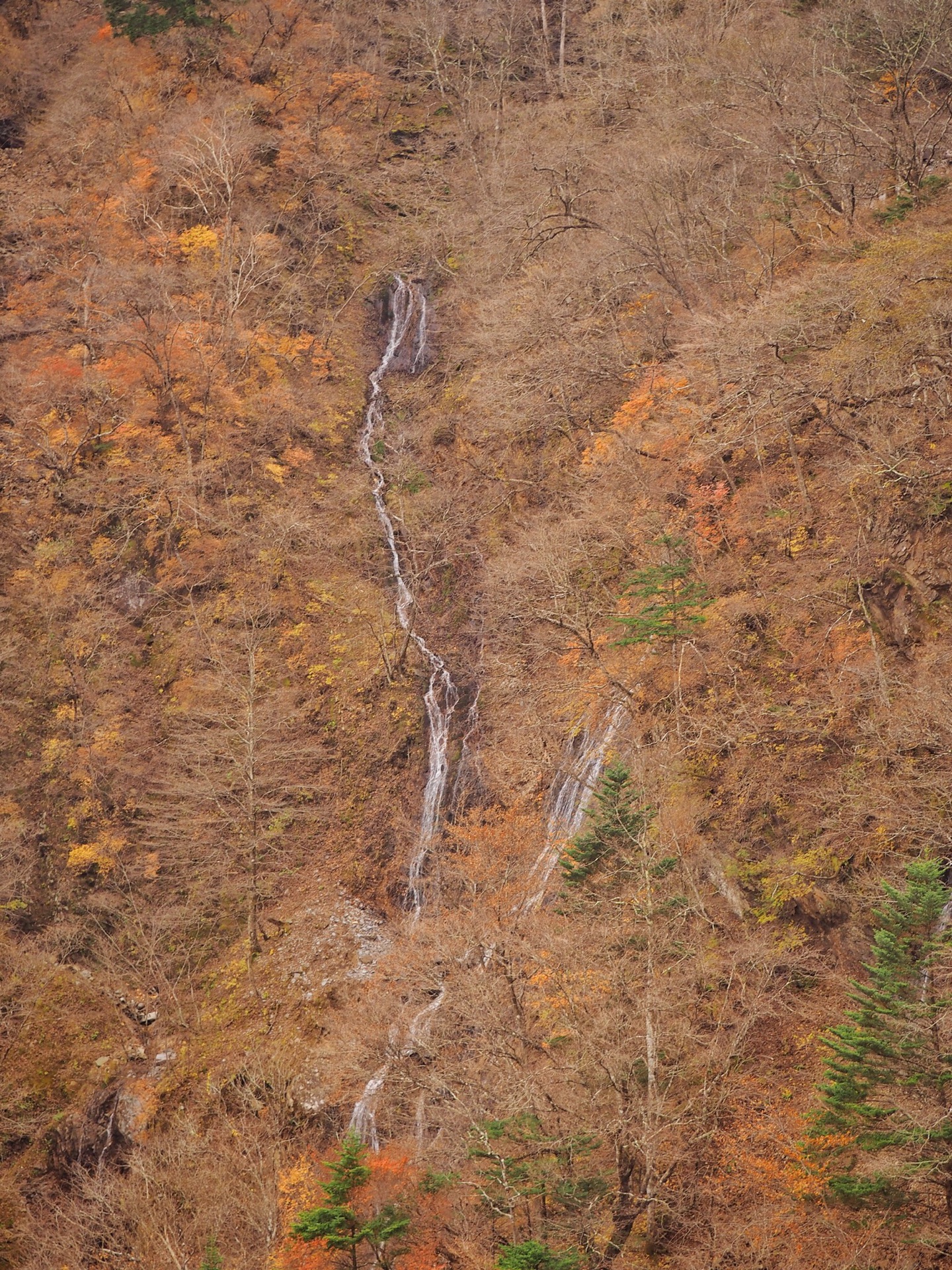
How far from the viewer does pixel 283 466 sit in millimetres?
29312

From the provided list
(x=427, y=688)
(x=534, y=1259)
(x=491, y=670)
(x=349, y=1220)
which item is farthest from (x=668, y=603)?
(x=349, y=1220)

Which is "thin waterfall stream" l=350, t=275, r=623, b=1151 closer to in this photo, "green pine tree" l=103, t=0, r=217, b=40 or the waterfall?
the waterfall

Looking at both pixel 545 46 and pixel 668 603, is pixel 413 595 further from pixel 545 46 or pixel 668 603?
pixel 545 46

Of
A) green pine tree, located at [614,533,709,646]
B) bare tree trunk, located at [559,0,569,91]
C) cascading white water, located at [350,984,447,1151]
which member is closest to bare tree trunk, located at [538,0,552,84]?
bare tree trunk, located at [559,0,569,91]

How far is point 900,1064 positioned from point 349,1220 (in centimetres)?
796

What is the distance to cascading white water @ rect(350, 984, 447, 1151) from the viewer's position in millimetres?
15836

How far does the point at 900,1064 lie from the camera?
1017 centimetres

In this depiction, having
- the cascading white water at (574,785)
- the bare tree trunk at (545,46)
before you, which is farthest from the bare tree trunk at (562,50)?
the cascading white water at (574,785)

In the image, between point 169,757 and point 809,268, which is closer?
point 809,268

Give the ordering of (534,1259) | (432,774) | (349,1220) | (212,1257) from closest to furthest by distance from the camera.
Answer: (534,1259)
(349,1220)
(212,1257)
(432,774)

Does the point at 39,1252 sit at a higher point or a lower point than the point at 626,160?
lower

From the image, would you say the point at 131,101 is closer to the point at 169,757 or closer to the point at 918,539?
the point at 169,757

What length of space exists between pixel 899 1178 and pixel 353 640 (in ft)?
59.7

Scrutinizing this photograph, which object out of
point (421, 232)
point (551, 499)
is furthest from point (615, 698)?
point (421, 232)
